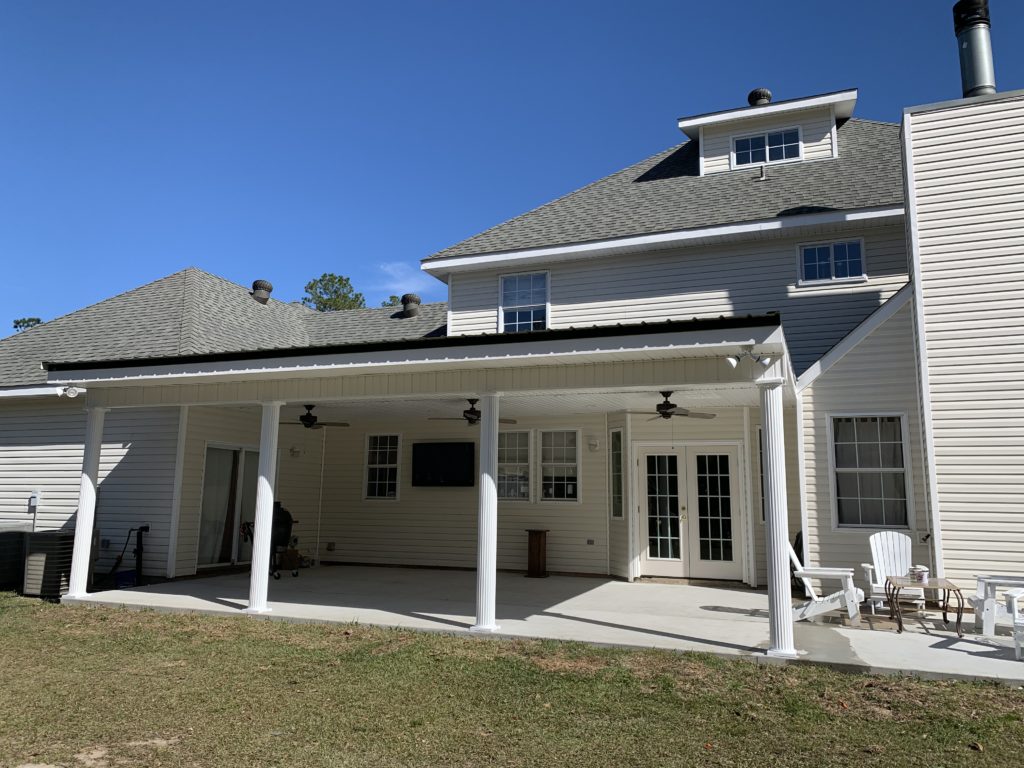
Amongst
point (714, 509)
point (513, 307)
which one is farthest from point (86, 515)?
point (714, 509)

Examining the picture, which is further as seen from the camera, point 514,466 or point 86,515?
point 514,466

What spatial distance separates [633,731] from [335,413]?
8.96 m

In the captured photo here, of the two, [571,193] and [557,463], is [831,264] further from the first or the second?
[557,463]

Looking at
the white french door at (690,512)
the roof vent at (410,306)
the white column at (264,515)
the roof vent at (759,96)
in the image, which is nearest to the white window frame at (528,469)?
the white french door at (690,512)

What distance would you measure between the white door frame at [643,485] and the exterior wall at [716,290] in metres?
1.78

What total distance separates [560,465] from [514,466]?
917 mm

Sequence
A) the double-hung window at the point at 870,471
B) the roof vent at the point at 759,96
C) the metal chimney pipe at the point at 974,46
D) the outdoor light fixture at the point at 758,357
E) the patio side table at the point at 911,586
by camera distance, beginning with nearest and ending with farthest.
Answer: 1. the outdoor light fixture at the point at 758,357
2. the patio side table at the point at 911,586
3. the double-hung window at the point at 870,471
4. the metal chimney pipe at the point at 974,46
5. the roof vent at the point at 759,96

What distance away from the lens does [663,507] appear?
1146 centimetres

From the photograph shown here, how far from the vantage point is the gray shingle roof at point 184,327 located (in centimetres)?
1253

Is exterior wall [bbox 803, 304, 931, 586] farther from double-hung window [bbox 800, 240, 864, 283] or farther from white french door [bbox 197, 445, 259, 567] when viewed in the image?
white french door [bbox 197, 445, 259, 567]

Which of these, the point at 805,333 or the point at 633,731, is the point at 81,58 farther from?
the point at 633,731

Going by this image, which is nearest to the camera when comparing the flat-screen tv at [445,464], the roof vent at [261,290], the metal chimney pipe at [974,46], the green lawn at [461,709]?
the green lawn at [461,709]

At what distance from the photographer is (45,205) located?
17.7m

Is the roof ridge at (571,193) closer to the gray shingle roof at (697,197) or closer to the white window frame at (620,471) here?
the gray shingle roof at (697,197)
